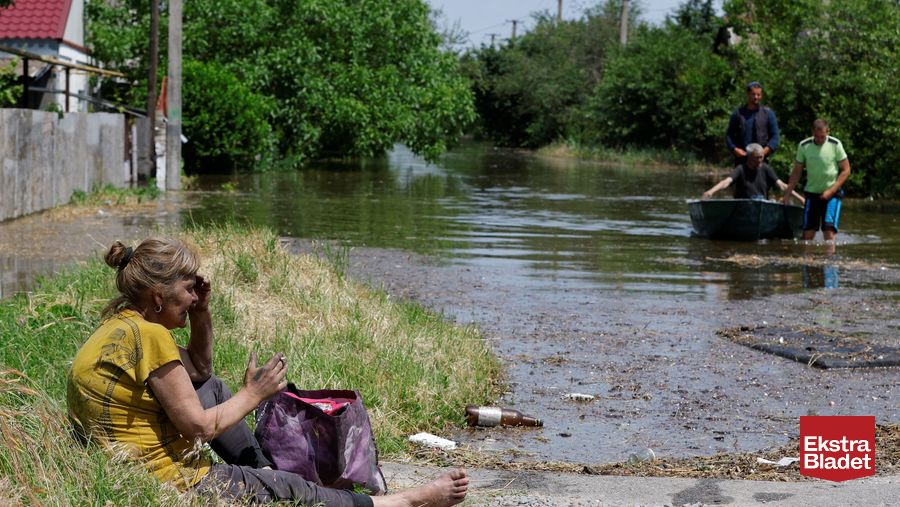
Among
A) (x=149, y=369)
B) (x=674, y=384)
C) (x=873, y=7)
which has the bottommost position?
(x=674, y=384)

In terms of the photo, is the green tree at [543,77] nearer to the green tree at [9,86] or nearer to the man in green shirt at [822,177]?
the green tree at [9,86]

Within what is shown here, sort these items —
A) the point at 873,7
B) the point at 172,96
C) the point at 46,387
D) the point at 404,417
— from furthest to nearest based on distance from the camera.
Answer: the point at 873,7 < the point at 172,96 < the point at 404,417 < the point at 46,387

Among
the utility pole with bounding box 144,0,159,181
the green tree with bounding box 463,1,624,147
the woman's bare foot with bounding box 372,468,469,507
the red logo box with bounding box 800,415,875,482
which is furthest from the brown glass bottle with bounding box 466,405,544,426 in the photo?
the green tree with bounding box 463,1,624,147

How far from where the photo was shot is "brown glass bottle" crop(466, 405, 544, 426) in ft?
24.8

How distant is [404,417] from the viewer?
711 centimetres

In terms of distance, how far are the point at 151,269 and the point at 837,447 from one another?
12.4 feet

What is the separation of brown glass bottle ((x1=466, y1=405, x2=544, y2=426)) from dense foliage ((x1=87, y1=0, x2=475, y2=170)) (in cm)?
2198

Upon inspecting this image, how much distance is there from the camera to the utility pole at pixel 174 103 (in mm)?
23469

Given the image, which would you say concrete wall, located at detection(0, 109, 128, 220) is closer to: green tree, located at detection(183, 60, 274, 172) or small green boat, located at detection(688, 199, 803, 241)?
green tree, located at detection(183, 60, 274, 172)

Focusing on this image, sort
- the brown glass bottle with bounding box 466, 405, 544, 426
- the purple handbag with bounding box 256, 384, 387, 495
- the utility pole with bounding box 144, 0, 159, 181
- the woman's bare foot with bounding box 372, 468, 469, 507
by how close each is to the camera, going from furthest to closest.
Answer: the utility pole with bounding box 144, 0, 159, 181, the brown glass bottle with bounding box 466, 405, 544, 426, the purple handbag with bounding box 256, 384, 387, 495, the woman's bare foot with bounding box 372, 468, 469, 507

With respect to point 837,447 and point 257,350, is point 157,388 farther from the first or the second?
point 837,447

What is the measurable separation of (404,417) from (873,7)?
85.1 ft

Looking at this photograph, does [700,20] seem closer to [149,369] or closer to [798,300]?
[798,300]

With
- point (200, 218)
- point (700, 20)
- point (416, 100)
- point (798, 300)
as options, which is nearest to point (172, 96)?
point (200, 218)
